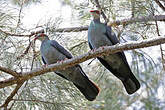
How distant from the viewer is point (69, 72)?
9.50 feet

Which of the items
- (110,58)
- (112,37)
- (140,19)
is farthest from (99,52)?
(110,58)

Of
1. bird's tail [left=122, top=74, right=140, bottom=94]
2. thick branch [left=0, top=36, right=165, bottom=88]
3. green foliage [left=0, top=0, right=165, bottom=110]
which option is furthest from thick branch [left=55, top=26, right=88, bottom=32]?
bird's tail [left=122, top=74, right=140, bottom=94]

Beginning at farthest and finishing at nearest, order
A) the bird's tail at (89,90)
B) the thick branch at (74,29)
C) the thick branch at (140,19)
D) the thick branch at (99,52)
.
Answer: the bird's tail at (89,90), the thick branch at (74,29), the thick branch at (140,19), the thick branch at (99,52)

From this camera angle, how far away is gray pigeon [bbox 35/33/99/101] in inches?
112

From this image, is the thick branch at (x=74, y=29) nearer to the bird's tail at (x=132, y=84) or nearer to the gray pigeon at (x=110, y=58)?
the gray pigeon at (x=110, y=58)

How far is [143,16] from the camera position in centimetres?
241

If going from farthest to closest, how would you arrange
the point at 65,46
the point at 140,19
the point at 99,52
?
1. the point at 65,46
2. the point at 140,19
3. the point at 99,52

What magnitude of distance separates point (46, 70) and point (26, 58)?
0.29 meters

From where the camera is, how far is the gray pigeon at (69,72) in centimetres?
284

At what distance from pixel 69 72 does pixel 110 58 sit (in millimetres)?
321

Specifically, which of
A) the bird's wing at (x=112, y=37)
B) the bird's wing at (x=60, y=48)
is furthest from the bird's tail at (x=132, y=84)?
the bird's wing at (x=60, y=48)

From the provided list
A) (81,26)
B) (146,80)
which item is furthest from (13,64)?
Result: (146,80)

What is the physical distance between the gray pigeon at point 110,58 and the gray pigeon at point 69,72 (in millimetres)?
183

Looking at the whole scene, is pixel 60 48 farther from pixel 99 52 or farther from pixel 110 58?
pixel 99 52
